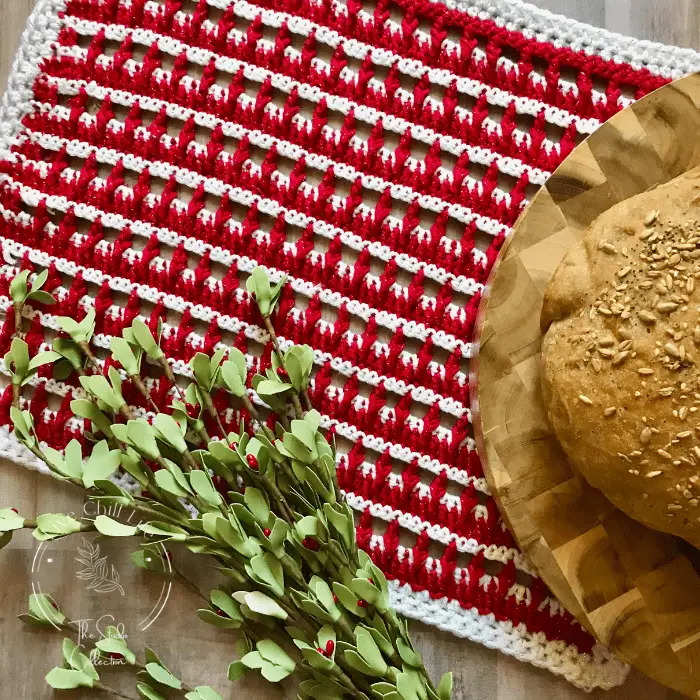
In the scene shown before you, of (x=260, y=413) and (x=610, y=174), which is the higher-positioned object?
(x=610, y=174)

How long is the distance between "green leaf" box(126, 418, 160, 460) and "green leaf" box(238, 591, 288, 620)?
180 millimetres

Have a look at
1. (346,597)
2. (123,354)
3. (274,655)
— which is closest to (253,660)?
(274,655)

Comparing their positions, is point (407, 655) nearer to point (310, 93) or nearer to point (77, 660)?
point (77, 660)

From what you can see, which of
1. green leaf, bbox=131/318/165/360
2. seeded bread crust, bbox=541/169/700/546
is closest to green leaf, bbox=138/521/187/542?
green leaf, bbox=131/318/165/360

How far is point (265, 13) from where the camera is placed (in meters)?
0.91

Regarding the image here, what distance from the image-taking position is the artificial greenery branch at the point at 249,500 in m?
0.73

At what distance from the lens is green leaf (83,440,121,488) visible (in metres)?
0.77

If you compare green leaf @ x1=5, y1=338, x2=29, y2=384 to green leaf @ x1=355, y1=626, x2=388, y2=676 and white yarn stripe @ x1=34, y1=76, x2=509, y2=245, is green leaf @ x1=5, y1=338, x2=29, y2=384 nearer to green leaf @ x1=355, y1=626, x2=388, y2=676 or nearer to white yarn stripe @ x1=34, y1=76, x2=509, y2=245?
white yarn stripe @ x1=34, y1=76, x2=509, y2=245

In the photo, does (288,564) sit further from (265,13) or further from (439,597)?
(265,13)

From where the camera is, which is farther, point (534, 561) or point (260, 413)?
point (260, 413)

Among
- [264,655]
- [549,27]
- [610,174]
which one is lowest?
[264,655]

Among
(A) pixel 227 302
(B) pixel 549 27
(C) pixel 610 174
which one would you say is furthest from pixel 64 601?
(B) pixel 549 27

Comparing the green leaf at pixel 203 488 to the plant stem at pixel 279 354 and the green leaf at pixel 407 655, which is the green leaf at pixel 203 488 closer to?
the plant stem at pixel 279 354

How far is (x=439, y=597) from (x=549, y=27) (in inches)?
28.0
